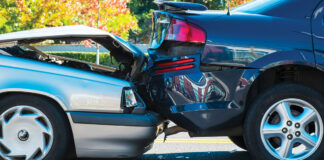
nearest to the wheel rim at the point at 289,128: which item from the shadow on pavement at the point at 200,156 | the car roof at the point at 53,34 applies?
the shadow on pavement at the point at 200,156

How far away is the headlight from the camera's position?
3988mm

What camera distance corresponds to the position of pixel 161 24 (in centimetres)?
434

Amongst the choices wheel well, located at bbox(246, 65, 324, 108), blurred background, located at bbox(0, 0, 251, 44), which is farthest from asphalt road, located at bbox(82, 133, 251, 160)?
blurred background, located at bbox(0, 0, 251, 44)

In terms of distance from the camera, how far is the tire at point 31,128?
153 inches

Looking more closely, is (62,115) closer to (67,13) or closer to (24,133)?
(24,133)

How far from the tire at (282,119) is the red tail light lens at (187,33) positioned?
2.28 feet

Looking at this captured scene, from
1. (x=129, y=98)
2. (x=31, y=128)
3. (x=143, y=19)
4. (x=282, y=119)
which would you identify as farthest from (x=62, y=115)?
(x=143, y=19)

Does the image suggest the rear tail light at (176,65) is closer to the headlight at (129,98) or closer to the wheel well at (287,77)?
the headlight at (129,98)

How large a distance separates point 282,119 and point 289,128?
3.7 inches

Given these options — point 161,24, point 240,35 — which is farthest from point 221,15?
point 161,24

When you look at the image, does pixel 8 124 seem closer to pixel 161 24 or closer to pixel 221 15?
pixel 161 24

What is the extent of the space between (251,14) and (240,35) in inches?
11.9

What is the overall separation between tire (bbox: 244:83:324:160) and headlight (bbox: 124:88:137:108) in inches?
36.9

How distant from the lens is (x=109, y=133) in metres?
3.90
